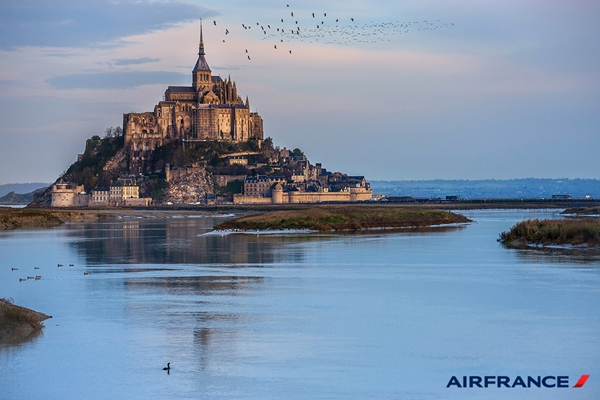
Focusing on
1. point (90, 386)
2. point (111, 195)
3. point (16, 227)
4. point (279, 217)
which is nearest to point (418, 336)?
point (90, 386)

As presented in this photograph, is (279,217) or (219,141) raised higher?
(219,141)

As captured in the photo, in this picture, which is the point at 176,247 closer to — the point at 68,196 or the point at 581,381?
the point at 581,381

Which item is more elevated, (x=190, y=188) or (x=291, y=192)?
(x=190, y=188)

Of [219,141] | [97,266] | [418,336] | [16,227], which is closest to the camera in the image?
[418,336]

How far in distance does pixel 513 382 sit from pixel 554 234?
31.5 m

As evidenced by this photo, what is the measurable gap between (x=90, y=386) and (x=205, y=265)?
22.2 metres

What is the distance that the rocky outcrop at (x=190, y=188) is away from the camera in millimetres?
156750

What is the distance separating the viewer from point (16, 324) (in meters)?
23.1

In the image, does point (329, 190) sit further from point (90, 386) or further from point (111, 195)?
point (90, 386)

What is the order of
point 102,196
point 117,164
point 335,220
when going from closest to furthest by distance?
point 335,220, point 102,196, point 117,164

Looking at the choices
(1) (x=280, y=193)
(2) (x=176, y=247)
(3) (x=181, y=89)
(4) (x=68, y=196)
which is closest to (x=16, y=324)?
(2) (x=176, y=247)

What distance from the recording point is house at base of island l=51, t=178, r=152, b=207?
15475 cm

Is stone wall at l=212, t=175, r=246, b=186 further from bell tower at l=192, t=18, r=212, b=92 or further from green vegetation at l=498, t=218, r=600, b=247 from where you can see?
green vegetation at l=498, t=218, r=600, b=247

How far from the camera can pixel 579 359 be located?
19562 millimetres
